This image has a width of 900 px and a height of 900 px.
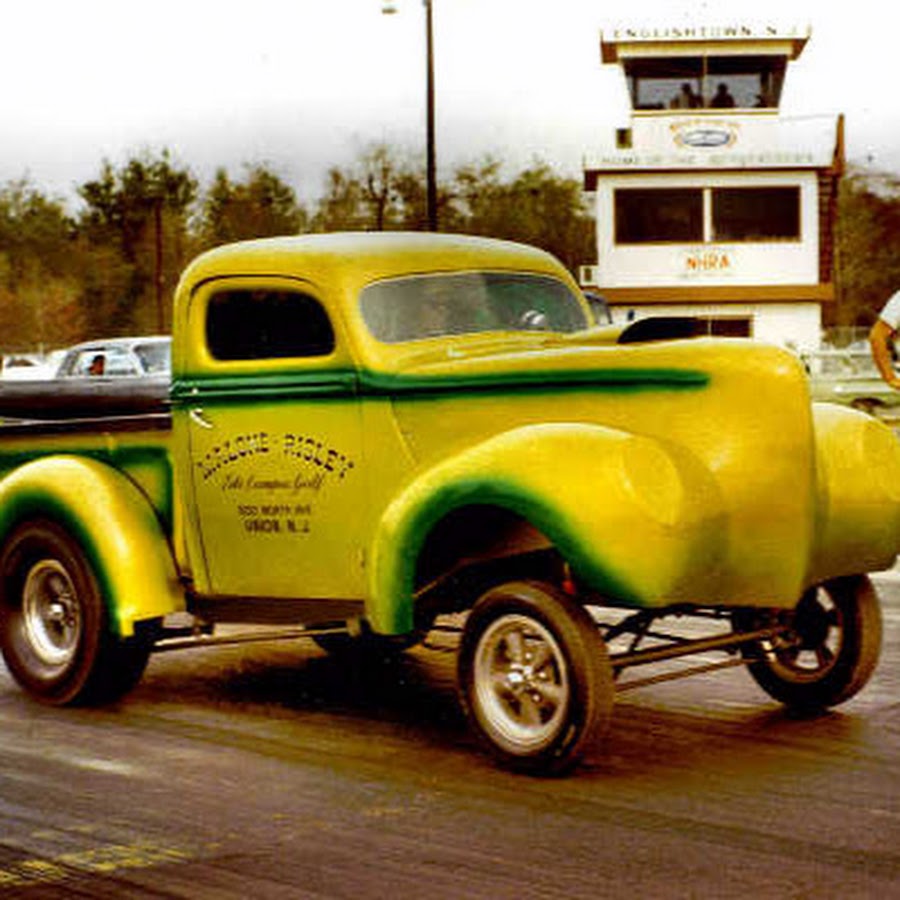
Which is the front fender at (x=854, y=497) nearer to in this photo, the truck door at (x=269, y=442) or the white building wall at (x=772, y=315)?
the truck door at (x=269, y=442)

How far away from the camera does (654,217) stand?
50.9 m

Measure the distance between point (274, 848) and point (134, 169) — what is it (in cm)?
9039

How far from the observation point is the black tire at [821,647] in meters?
7.43

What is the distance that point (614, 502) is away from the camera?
620 cm

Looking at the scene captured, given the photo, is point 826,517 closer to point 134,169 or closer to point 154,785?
point 154,785

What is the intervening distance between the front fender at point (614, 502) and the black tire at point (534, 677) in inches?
7.7

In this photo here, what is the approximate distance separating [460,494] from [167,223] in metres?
80.1

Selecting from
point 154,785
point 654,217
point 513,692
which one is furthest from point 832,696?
point 654,217

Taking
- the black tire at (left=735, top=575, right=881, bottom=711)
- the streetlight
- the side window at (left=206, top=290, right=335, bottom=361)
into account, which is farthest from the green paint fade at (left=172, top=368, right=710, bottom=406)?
the streetlight

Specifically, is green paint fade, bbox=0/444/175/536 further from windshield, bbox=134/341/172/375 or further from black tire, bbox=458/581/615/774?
windshield, bbox=134/341/172/375

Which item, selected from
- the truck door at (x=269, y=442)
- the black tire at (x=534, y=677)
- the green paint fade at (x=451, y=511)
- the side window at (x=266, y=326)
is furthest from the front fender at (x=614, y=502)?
the side window at (x=266, y=326)

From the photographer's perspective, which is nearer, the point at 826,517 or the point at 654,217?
the point at 826,517

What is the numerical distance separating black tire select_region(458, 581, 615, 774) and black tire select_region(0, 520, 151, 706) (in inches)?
76.5

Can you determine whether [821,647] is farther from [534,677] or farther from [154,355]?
[154,355]
